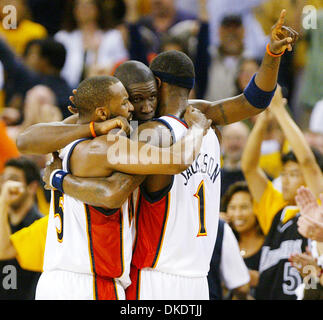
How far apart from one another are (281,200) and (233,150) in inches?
41.3

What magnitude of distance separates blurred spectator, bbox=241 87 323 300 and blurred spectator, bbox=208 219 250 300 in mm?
317

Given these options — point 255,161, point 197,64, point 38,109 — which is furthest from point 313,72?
point 38,109

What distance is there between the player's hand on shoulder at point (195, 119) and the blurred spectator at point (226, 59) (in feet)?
13.5

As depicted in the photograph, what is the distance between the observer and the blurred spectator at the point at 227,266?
5.09m

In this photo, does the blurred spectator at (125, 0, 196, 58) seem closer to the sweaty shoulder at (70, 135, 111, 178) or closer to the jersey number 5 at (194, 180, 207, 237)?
the jersey number 5 at (194, 180, 207, 237)

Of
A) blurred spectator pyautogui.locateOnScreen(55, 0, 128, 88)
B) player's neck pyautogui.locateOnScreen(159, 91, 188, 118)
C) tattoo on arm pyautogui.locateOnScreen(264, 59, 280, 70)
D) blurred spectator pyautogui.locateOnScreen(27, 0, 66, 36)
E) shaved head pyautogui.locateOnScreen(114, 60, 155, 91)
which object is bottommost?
player's neck pyautogui.locateOnScreen(159, 91, 188, 118)

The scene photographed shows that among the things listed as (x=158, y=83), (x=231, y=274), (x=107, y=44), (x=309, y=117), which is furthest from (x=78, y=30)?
(x=158, y=83)

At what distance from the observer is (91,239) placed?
11.6ft

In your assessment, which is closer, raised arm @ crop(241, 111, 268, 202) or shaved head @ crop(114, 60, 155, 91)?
shaved head @ crop(114, 60, 155, 91)

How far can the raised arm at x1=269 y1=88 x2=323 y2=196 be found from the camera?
17.6ft

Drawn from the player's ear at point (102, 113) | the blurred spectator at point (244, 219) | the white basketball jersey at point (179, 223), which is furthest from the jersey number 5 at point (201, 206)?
the blurred spectator at point (244, 219)

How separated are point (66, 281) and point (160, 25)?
5.25 meters

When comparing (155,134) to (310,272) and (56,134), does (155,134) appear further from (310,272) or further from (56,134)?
(310,272)

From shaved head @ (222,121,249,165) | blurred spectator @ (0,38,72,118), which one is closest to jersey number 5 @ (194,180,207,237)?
shaved head @ (222,121,249,165)
